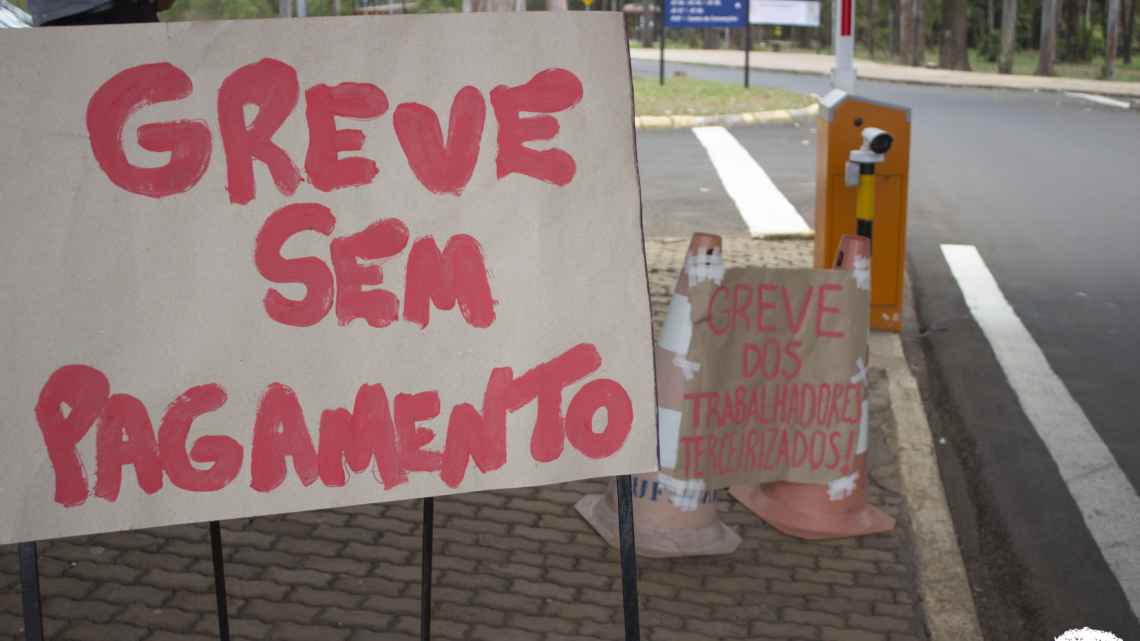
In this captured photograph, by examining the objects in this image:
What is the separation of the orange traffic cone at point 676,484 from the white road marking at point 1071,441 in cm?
138

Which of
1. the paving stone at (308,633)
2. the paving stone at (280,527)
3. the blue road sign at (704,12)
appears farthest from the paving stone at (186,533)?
the blue road sign at (704,12)

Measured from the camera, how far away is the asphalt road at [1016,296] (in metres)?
3.37

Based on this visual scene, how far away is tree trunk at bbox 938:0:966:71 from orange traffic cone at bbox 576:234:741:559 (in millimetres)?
33314

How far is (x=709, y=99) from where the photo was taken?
17.9 m

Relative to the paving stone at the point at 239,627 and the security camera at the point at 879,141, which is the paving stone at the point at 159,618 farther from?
the security camera at the point at 879,141

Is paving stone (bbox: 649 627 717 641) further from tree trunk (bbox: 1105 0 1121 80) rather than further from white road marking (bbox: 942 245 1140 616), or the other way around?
tree trunk (bbox: 1105 0 1121 80)

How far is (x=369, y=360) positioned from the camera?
1895 mm

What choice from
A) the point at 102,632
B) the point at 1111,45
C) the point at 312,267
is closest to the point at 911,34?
the point at 1111,45

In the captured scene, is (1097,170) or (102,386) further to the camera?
(1097,170)

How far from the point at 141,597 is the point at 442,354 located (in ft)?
5.75

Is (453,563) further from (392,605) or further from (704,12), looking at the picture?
(704,12)

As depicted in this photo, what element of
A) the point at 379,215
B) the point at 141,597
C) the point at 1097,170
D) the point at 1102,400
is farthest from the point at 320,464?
the point at 1097,170

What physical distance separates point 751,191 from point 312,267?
8.65 m

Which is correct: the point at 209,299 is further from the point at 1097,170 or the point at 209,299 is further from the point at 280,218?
the point at 1097,170
